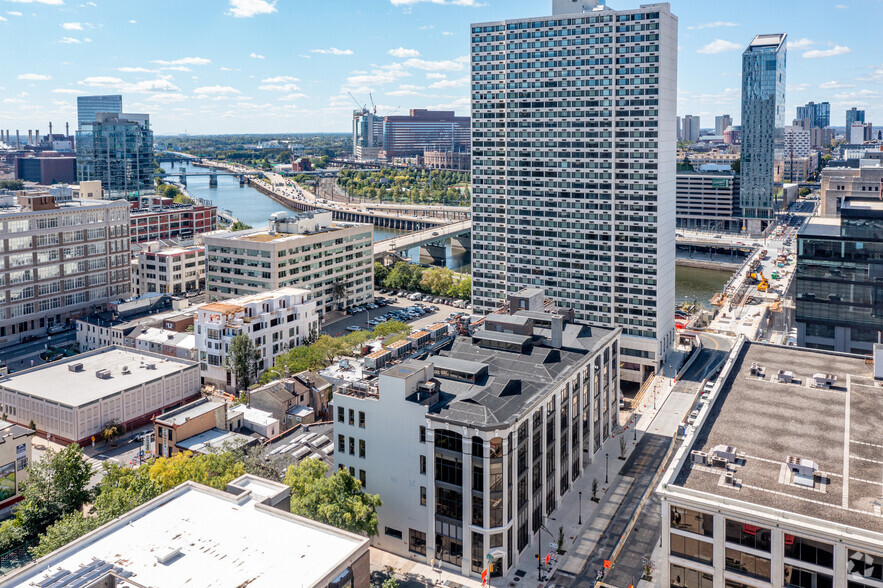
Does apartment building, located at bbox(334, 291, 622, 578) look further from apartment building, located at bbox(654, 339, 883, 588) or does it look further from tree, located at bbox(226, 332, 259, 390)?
tree, located at bbox(226, 332, 259, 390)

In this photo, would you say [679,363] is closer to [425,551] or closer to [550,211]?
[550,211]

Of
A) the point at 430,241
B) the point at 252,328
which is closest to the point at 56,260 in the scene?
the point at 252,328

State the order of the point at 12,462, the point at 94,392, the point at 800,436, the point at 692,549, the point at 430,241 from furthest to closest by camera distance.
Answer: the point at 430,241 < the point at 94,392 < the point at 12,462 < the point at 800,436 < the point at 692,549

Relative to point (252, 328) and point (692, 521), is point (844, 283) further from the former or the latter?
point (252, 328)

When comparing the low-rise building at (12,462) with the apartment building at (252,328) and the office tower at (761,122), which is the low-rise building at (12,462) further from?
the office tower at (761,122)

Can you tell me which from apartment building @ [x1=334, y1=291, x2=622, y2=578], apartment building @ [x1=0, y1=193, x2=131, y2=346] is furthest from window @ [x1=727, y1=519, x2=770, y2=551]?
apartment building @ [x1=0, y1=193, x2=131, y2=346]

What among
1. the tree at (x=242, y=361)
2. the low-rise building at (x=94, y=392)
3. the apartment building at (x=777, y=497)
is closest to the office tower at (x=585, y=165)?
the tree at (x=242, y=361)
